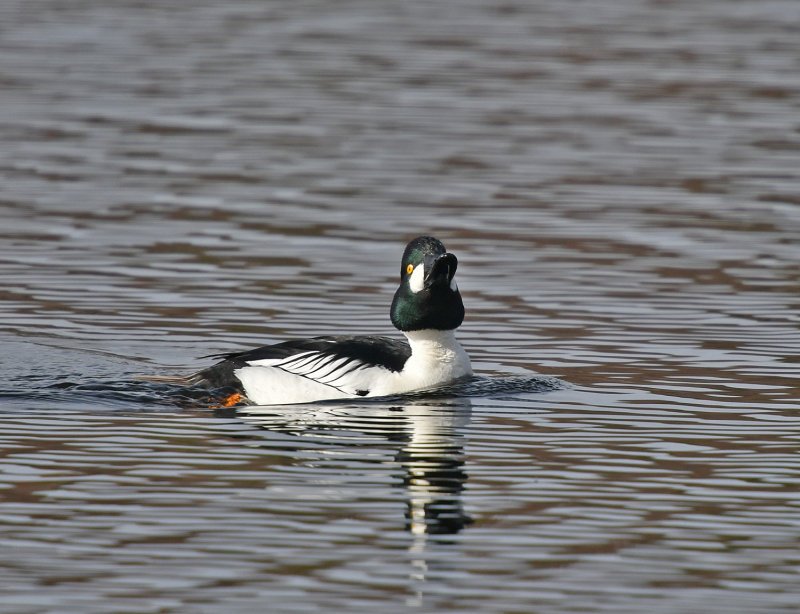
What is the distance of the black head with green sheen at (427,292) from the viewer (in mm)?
12062

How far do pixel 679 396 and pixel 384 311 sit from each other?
3707mm

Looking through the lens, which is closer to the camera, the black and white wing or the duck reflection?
the duck reflection

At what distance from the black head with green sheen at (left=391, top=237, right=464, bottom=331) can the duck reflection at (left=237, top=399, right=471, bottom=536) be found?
2.04ft

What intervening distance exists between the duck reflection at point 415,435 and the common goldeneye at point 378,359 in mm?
183

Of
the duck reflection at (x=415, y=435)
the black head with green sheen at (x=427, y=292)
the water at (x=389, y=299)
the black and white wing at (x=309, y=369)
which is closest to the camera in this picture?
the water at (x=389, y=299)

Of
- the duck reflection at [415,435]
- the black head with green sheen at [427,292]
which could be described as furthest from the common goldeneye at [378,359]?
the duck reflection at [415,435]

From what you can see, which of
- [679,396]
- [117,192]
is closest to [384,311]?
[679,396]

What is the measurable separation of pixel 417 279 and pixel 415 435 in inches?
63.7

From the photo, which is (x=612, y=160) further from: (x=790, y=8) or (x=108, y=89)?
(x=790, y=8)

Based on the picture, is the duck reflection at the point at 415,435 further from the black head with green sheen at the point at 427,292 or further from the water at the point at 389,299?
the black head with green sheen at the point at 427,292

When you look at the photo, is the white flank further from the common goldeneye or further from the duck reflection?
the duck reflection

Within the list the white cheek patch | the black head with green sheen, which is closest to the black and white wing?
the black head with green sheen

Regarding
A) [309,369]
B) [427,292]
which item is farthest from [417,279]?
[309,369]

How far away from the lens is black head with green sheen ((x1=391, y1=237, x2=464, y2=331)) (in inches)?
475
